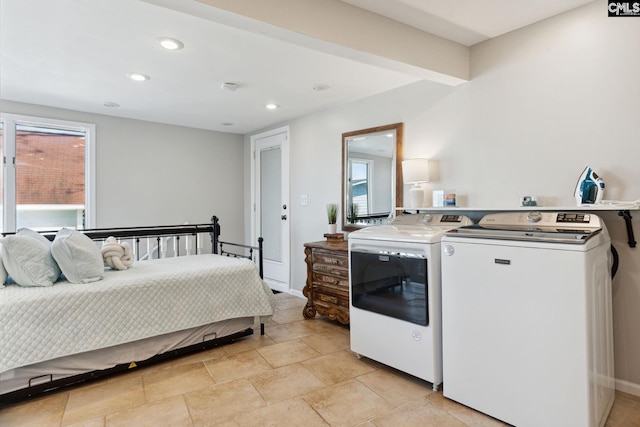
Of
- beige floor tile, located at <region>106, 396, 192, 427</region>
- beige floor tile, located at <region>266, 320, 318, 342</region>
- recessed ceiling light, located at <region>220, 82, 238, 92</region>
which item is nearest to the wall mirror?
→ beige floor tile, located at <region>266, 320, 318, 342</region>

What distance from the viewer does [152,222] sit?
4.74 metres

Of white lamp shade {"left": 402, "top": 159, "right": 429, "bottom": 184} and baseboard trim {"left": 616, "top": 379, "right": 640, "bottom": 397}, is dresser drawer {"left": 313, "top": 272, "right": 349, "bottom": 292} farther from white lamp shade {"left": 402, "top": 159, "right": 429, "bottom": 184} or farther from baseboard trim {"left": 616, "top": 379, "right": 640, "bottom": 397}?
baseboard trim {"left": 616, "top": 379, "right": 640, "bottom": 397}

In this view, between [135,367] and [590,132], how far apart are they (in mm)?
3366

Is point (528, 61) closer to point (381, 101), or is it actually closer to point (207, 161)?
point (381, 101)

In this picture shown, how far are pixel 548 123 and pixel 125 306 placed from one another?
3.07 meters

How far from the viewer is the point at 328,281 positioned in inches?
132

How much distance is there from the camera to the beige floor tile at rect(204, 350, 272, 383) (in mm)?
2414

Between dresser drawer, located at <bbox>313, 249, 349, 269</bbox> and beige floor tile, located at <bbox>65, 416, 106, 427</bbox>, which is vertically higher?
dresser drawer, located at <bbox>313, 249, 349, 269</bbox>

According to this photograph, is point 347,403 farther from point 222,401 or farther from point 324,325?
point 324,325

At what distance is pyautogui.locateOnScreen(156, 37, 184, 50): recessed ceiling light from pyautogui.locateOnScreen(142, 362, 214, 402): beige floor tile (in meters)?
2.26

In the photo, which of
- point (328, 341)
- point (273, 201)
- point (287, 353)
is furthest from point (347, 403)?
point (273, 201)

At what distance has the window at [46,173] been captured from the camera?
3785 mm

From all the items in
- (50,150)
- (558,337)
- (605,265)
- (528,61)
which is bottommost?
(558,337)

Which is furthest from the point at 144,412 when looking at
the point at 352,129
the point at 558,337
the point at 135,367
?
the point at 352,129
